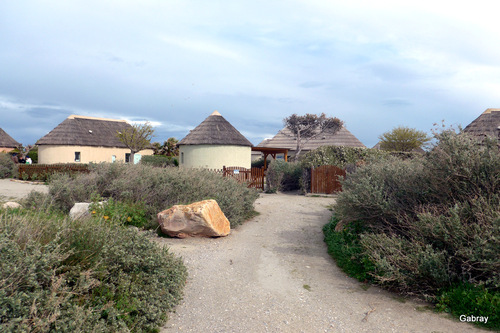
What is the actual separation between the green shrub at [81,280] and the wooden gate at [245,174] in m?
12.4

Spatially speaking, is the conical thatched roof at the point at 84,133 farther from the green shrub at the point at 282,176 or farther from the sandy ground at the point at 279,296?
the sandy ground at the point at 279,296

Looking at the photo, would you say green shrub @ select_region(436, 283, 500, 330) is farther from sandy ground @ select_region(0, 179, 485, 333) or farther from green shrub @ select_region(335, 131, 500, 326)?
sandy ground @ select_region(0, 179, 485, 333)

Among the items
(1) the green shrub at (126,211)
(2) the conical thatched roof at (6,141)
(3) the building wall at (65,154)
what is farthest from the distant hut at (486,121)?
(2) the conical thatched roof at (6,141)

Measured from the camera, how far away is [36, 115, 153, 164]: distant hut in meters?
32.9

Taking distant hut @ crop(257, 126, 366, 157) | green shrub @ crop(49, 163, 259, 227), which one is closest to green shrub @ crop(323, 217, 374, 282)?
green shrub @ crop(49, 163, 259, 227)

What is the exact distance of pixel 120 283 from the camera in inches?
168

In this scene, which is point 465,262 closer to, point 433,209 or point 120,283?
point 433,209

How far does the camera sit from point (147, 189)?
386 inches

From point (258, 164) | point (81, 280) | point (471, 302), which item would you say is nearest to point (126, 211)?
point (81, 280)

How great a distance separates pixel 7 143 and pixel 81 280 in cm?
5206

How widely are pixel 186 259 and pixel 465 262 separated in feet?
15.5

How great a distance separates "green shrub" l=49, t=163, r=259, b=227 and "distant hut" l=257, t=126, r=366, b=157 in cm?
2719

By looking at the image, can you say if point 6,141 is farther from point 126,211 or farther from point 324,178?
point 126,211

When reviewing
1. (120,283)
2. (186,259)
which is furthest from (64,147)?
(120,283)
